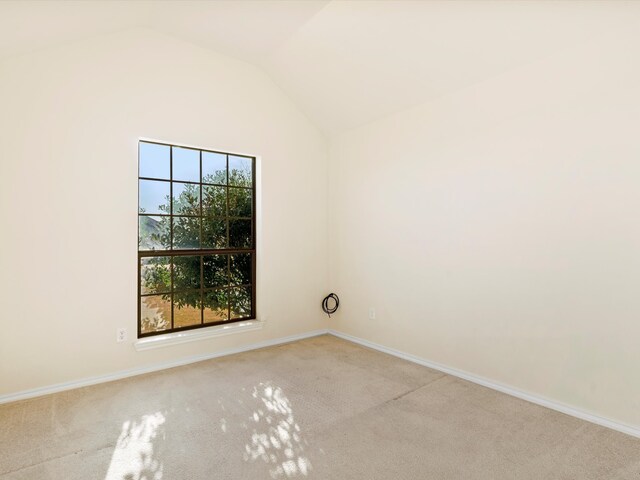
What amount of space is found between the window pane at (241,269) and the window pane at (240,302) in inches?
3.6

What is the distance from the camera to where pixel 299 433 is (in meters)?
2.26

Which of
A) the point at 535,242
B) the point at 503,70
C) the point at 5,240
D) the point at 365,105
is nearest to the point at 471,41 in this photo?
the point at 503,70

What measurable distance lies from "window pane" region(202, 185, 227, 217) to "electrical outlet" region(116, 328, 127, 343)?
1337 millimetres

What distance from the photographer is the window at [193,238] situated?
3426 millimetres

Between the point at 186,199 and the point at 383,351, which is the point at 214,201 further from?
the point at 383,351

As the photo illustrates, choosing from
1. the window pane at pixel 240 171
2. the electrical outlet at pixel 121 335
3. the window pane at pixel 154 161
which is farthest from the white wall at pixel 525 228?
the electrical outlet at pixel 121 335

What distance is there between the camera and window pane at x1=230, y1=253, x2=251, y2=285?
13.1 ft

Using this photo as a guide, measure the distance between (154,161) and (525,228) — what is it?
3.32 metres

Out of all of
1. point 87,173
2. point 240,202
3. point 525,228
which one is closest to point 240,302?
point 240,202

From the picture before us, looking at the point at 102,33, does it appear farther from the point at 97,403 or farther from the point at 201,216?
the point at 97,403

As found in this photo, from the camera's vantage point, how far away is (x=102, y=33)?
303 centimetres

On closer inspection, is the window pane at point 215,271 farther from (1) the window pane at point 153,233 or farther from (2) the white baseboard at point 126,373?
(2) the white baseboard at point 126,373

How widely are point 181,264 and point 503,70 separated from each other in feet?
11.0

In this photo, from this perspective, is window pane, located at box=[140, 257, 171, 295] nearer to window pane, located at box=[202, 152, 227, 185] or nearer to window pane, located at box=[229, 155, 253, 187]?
window pane, located at box=[202, 152, 227, 185]
